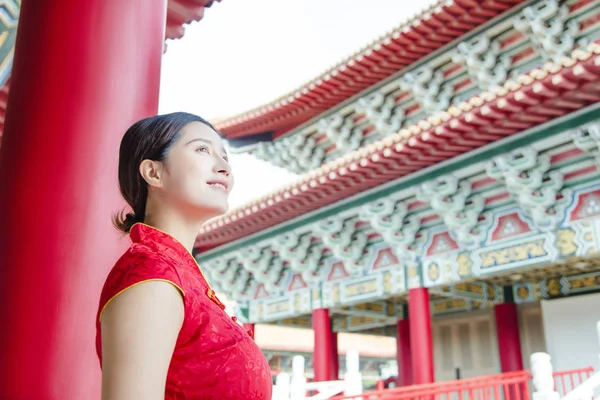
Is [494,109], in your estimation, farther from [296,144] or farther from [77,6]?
[296,144]

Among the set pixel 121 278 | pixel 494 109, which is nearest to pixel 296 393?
pixel 494 109

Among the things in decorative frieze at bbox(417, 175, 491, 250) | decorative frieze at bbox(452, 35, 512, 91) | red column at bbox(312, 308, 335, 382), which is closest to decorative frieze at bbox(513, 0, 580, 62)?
decorative frieze at bbox(452, 35, 512, 91)

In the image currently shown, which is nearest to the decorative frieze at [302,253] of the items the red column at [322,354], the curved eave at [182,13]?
the red column at [322,354]

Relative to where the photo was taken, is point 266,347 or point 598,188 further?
point 266,347

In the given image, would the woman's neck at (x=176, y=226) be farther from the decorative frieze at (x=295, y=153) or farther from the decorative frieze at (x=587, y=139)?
the decorative frieze at (x=295, y=153)

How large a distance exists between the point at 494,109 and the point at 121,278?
190 inches

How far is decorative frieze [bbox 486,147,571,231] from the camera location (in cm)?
567

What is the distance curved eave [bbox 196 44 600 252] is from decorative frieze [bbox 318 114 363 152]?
244 centimetres

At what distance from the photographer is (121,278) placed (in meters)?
0.88

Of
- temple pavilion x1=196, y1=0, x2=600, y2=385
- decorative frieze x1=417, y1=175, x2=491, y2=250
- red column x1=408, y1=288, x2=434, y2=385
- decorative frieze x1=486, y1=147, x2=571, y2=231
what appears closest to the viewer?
temple pavilion x1=196, y1=0, x2=600, y2=385

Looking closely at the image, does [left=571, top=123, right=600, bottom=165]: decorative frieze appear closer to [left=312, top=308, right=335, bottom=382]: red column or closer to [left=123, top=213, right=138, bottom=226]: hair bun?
[left=312, top=308, right=335, bottom=382]: red column

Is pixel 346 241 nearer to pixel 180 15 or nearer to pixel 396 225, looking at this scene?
pixel 396 225

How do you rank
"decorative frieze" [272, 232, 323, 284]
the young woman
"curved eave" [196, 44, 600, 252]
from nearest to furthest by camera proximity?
the young woman < "curved eave" [196, 44, 600, 252] < "decorative frieze" [272, 232, 323, 284]

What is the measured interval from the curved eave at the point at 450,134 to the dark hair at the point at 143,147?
4.15 meters
